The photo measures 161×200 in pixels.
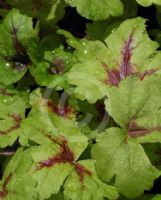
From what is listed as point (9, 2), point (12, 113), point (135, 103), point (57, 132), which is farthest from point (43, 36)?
point (135, 103)

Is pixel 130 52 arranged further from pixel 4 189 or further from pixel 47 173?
pixel 4 189

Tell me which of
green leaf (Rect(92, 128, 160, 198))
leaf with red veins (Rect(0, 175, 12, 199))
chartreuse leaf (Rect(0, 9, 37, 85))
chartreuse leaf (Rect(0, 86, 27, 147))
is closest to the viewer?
green leaf (Rect(92, 128, 160, 198))

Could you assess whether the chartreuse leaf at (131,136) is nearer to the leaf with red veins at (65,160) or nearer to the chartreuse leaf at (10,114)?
the leaf with red veins at (65,160)

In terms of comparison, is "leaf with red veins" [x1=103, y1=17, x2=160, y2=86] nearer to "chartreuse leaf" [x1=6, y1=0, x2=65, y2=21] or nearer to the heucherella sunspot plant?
the heucherella sunspot plant

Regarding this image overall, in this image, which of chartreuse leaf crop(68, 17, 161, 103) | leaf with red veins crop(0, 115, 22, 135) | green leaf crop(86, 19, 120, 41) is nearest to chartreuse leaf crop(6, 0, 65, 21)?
green leaf crop(86, 19, 120, 41)

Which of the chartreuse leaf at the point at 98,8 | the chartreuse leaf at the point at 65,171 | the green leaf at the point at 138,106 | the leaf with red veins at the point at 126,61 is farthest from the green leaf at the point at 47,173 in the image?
the chartreuse leaf at the point at 98,8

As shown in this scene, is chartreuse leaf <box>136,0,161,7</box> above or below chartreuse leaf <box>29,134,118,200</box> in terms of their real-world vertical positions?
above

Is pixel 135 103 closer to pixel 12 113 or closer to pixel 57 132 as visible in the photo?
pixel 57 132
